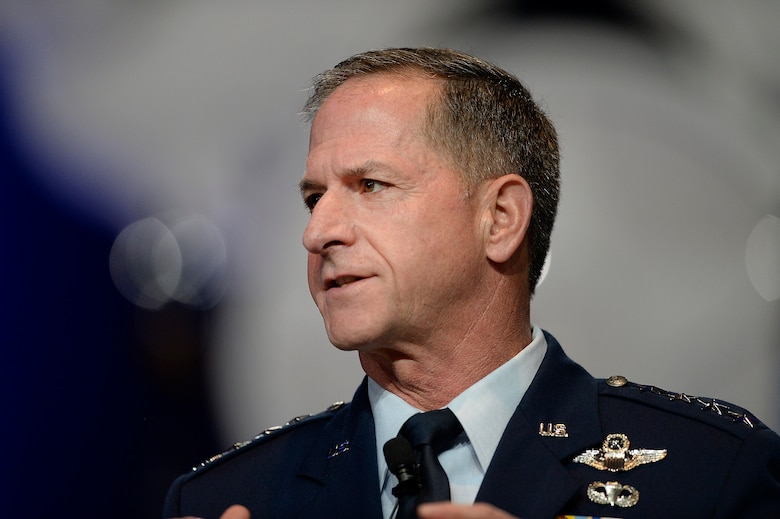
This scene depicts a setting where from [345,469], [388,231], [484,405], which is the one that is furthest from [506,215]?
[345,469]

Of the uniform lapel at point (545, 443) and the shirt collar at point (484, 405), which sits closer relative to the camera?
the uniform lapel at point (545, 443)

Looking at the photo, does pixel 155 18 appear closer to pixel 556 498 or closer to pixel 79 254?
pixel 79 254

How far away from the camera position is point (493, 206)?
2.06m

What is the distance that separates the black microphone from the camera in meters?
1.78

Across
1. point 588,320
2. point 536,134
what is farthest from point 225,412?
point 536,134

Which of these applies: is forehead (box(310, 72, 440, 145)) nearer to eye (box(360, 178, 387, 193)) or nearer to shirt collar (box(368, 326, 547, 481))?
eye (box(360, 178, 387, 193))

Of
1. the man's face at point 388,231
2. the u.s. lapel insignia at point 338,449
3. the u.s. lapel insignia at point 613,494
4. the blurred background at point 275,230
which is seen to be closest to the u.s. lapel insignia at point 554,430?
the u.s. lapel insignia at point 613,494

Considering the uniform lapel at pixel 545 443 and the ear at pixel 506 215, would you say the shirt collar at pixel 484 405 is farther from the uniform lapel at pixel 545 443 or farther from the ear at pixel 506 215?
the ear at pixel 506 215

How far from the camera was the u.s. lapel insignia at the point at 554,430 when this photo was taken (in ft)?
6.36

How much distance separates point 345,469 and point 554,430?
1.47 feet

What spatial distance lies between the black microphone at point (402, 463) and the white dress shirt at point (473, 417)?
122mm

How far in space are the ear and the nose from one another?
1.02ft

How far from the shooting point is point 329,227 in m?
1.94

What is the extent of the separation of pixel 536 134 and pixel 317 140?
51cm
